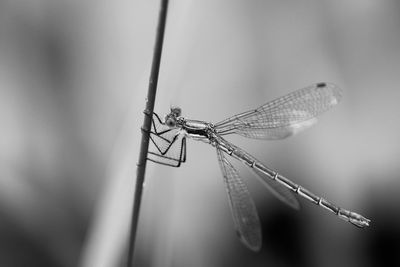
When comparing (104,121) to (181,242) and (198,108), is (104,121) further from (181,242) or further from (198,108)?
(181,242)

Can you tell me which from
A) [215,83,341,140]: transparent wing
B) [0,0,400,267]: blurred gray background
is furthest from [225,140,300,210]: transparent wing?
[0,0,400,267]: blurred gray background

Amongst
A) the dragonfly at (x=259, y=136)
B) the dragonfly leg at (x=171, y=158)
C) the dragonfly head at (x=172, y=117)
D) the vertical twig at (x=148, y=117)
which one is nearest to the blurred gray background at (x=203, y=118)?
the dragonfly at (x=259, y=136)

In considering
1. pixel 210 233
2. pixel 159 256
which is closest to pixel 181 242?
pixel 210 233

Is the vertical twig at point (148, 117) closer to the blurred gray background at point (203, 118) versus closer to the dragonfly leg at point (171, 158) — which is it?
the dragonfly leg at point (171, 158)

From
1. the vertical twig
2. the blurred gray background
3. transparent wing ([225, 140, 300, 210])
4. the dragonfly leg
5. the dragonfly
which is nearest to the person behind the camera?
the vertical twig

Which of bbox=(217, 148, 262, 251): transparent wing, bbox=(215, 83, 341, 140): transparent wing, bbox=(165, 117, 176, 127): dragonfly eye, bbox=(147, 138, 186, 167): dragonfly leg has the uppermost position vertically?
bbox=(215, 83, 341, 140): transparent wing

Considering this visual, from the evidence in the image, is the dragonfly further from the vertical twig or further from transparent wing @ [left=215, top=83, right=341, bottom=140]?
the vertical twig

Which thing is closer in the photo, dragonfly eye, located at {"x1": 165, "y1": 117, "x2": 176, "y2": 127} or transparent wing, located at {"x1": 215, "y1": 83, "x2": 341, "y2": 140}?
Answer: dragonfly eye, located at {"x1": 165, "y1": 117, "x2": 176, "y2": 127}
